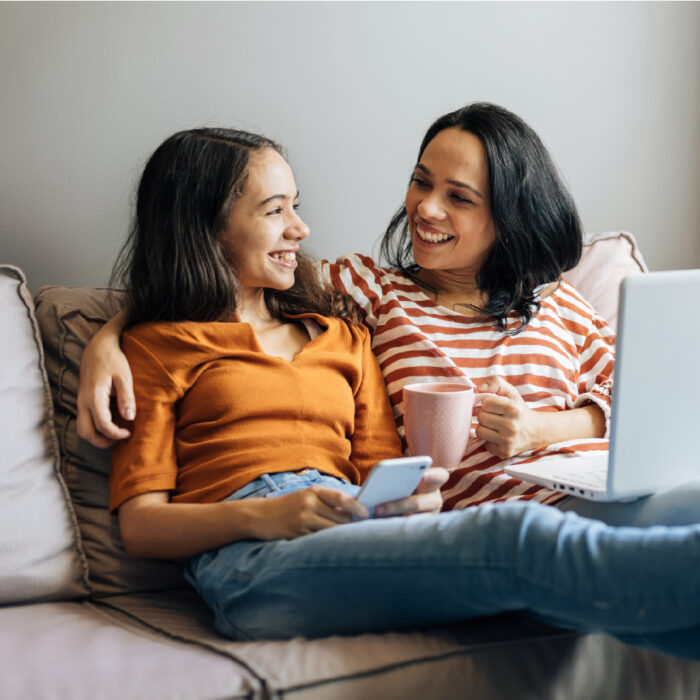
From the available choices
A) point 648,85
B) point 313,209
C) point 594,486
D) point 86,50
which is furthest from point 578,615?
point 648,85

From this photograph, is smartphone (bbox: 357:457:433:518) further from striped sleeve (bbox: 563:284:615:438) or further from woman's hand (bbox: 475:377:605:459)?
striped sleeve (bbox: 563:284:615:438)

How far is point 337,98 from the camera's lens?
1945mm

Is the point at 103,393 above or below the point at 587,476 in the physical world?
above

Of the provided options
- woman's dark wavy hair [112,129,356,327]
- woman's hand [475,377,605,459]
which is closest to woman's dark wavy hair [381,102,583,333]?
woman's hand [475,377,605,459]

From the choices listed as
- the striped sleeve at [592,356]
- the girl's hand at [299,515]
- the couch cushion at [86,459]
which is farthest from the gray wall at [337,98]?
the girl's hand at [299,515]

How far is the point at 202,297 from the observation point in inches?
55.1

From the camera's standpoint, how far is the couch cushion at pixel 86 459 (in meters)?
1.37

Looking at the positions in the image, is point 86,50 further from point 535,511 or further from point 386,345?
point 535,511

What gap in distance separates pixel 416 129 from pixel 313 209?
315 millimetres

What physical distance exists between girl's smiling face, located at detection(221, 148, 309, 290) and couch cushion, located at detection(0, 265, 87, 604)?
0.37m

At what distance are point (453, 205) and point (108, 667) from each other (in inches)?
37.5

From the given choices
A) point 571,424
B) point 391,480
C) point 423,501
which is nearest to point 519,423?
point 571,424

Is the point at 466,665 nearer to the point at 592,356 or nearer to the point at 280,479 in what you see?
the point at 280,479

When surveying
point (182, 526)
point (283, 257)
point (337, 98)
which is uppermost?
point (337, 98)
